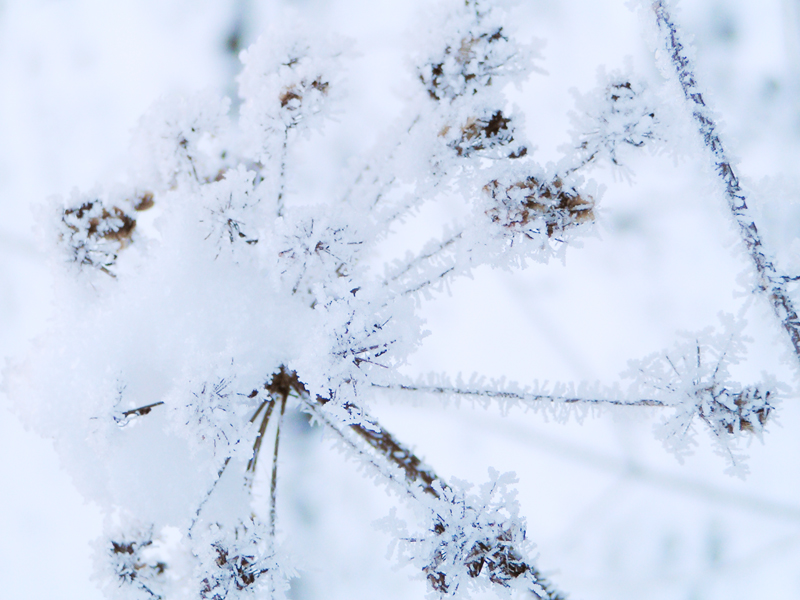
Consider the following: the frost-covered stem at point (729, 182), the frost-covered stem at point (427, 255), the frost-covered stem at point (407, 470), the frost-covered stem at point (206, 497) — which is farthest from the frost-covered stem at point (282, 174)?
the frost-covered stem at point (729, 182)

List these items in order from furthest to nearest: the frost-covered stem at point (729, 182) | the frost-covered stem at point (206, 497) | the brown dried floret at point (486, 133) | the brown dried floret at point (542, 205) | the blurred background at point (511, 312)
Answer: the blurred background at point (511, 312), the frost-covered stem at point (206, 497), the brown dried floret at point (486, 133), the brown dried floret at point (542, 205), the frost-covered stem at point (729, 182)

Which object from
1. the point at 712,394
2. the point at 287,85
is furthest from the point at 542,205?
the point at 287,85

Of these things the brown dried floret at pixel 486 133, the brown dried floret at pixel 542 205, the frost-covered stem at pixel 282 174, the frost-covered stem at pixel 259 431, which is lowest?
the frost-covered stem at pixel 259 431

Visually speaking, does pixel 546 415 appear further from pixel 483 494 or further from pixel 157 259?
pixel 157 259

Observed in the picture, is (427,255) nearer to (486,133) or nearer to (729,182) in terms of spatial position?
(486,133)

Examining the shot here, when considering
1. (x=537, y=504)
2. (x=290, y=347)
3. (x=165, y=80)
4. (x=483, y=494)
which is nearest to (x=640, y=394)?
(x=483, y=494)

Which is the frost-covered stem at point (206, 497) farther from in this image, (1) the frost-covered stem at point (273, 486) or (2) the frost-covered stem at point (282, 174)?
(2) the frost-covered stem at point (282, 174)

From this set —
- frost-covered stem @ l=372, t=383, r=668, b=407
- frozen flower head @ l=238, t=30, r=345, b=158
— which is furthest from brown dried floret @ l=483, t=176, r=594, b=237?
frozen flower head @ l=238, t=30, r=345, b=158
